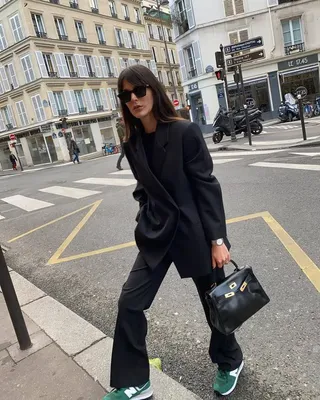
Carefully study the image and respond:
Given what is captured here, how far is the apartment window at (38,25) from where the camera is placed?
104 feet

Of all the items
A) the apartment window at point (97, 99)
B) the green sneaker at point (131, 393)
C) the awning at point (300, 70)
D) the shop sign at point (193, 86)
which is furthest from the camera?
the apartment window at point (97, 99)

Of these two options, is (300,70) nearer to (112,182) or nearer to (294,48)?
(294,48)

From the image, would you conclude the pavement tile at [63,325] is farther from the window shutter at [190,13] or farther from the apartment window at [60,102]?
the apartment window at [60,102]

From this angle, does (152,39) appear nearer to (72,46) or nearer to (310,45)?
(72,46)

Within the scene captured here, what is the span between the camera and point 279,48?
26203mm

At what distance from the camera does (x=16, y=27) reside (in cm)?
3145

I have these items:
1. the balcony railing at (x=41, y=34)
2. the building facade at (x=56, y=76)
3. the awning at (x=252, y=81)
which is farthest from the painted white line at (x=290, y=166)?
the balcony railing at (x=41, y=34)

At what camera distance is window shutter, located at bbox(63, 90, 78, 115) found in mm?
33500

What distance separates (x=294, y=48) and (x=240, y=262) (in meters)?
26.5

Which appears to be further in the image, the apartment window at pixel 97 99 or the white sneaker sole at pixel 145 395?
the apartment window at pixel 97 99

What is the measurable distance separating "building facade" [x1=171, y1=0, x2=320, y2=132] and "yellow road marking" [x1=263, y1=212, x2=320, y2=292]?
22580 mm

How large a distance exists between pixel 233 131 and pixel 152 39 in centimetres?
3968

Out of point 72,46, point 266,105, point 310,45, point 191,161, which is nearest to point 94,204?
point 191,161

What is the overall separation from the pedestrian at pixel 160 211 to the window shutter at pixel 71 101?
33604 mm
